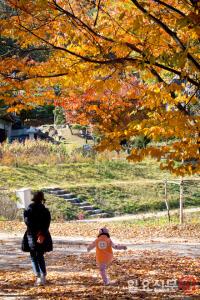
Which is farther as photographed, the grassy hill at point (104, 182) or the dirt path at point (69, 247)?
the grassy hill at point (104, 182)

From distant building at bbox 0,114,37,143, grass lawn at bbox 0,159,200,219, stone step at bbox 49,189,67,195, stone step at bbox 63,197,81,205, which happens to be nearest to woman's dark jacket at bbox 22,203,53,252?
grass lawn at bbox 0,159,200,219

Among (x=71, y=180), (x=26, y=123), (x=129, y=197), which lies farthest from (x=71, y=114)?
(x=26, y=123)

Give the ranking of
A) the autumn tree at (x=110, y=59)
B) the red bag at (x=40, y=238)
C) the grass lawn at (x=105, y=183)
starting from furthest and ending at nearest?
the grass lawn at (x=105, y=183) < the red bag at (x=40, y=238) < the autumn tree at (x=110, y=59)

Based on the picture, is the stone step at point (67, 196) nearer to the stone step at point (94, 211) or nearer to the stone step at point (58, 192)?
the stone step at point (58, 192)

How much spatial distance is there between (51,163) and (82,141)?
16.0m

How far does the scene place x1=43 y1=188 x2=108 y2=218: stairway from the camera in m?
20.4

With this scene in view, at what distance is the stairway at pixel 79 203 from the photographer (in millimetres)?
20359

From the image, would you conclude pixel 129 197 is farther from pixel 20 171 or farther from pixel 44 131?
pixel 44 131

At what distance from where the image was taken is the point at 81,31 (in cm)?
741

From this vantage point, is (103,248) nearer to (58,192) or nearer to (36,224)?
(36,224)

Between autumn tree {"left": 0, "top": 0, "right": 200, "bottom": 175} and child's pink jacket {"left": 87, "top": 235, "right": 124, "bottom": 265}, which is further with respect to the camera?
child's pink jacket {"left": 87, "top": 235, "right": 124, "bottom": 265}

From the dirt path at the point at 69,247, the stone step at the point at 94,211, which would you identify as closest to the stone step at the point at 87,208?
the stone step at the point at 94,211

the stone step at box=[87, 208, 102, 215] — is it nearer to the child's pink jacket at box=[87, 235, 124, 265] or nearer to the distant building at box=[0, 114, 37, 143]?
the child's pink jacket at box=[87, 235, 124, 265]

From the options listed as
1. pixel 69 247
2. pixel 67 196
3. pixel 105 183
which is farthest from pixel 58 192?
pixel 69 247
